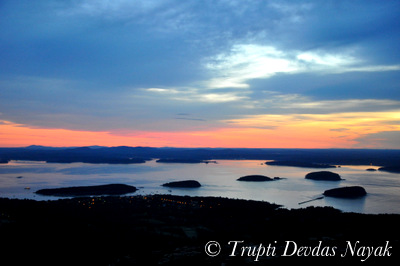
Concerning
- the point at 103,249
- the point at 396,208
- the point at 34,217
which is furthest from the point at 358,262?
the point at 396,208

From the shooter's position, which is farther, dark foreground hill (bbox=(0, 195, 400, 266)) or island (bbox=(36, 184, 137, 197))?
island (bbox=(36, 184, 137, 197))

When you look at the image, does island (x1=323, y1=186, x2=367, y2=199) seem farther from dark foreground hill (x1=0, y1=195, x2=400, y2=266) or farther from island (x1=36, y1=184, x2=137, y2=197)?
island (x1=36, y1=184, x2=137, y2=197)

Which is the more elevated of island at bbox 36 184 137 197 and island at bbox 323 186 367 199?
island at bbox 323 186 367 199

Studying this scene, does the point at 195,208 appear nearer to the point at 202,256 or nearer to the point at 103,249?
the point at 103,249
